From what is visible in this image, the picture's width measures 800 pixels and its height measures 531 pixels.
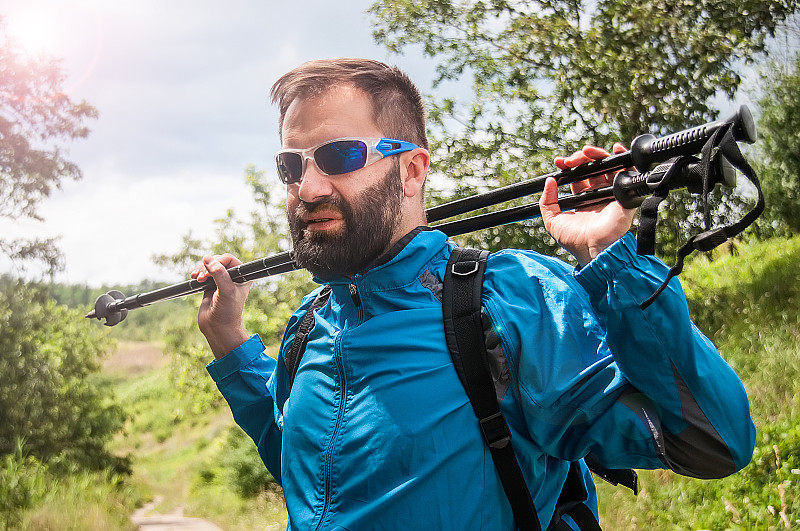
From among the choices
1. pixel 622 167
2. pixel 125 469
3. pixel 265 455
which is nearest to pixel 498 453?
pixel 622 167

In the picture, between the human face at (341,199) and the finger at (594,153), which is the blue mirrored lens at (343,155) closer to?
the human face at (341,199)

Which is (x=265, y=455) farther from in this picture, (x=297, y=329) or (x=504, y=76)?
(x=504, y=76)

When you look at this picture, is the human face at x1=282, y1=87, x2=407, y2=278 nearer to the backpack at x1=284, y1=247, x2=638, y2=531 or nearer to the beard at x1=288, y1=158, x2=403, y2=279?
the beard at x1=288, y1=158, x2=403, y2=279

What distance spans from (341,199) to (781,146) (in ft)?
39.1

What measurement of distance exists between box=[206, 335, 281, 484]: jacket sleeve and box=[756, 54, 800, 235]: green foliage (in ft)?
35.9

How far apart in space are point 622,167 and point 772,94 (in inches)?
465

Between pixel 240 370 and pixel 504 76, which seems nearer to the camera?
pixel 240 370

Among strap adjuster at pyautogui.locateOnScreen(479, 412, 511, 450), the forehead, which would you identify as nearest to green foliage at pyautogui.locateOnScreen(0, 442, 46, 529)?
the forehead

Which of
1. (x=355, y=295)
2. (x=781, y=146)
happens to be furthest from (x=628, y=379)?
(x=781, y=146)

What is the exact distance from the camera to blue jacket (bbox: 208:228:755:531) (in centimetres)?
126

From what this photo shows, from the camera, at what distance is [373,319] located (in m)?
1.65

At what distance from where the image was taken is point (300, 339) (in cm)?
192

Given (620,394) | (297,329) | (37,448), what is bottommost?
(37,448)

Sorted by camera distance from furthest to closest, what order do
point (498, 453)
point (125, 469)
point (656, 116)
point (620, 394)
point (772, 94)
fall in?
point (125, 469) → point (772, 94) → point (656, 116) → point (498, 453) → point (620, 394)
